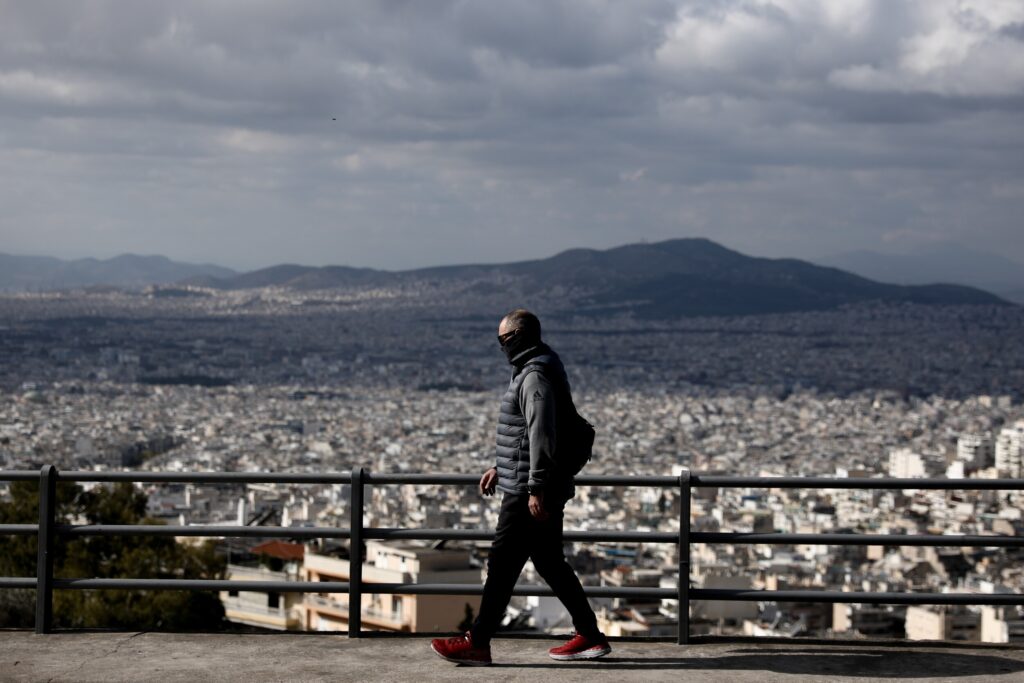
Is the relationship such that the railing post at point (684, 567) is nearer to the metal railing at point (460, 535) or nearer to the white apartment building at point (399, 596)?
the metal railing at point (460, 535)

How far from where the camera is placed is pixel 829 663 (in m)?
6.24

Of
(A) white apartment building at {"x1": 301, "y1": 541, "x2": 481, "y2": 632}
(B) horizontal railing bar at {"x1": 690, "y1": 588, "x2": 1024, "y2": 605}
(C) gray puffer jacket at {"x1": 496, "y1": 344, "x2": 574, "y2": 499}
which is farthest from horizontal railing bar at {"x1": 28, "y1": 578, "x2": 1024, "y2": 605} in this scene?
(A) white apartment building at {"x1": 301, "y1": 541, "x2": 481, "y2": 632}

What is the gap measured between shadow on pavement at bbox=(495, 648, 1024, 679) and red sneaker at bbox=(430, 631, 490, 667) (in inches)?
5.7

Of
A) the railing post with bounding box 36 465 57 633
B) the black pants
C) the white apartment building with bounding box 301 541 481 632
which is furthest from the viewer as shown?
the white apartment building with bounding box 301 541 481 632

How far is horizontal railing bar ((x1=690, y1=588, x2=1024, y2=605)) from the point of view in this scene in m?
6.43

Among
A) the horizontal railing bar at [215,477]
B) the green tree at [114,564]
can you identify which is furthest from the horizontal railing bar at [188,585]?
the green tree at [114,564]

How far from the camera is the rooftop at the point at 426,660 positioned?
5969mm

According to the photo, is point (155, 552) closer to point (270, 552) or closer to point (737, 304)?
point (270, 552)

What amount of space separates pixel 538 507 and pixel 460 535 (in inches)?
31.4

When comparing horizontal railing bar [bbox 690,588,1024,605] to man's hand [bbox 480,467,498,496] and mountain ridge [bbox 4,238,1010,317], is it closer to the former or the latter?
man's hand [bbox 480,467,498,496]

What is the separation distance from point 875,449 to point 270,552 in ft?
186

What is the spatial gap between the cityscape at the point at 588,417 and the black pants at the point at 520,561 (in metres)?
2.19

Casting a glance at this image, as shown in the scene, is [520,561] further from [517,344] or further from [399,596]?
[399,596]

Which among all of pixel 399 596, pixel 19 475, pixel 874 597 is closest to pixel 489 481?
pixel 874 597
